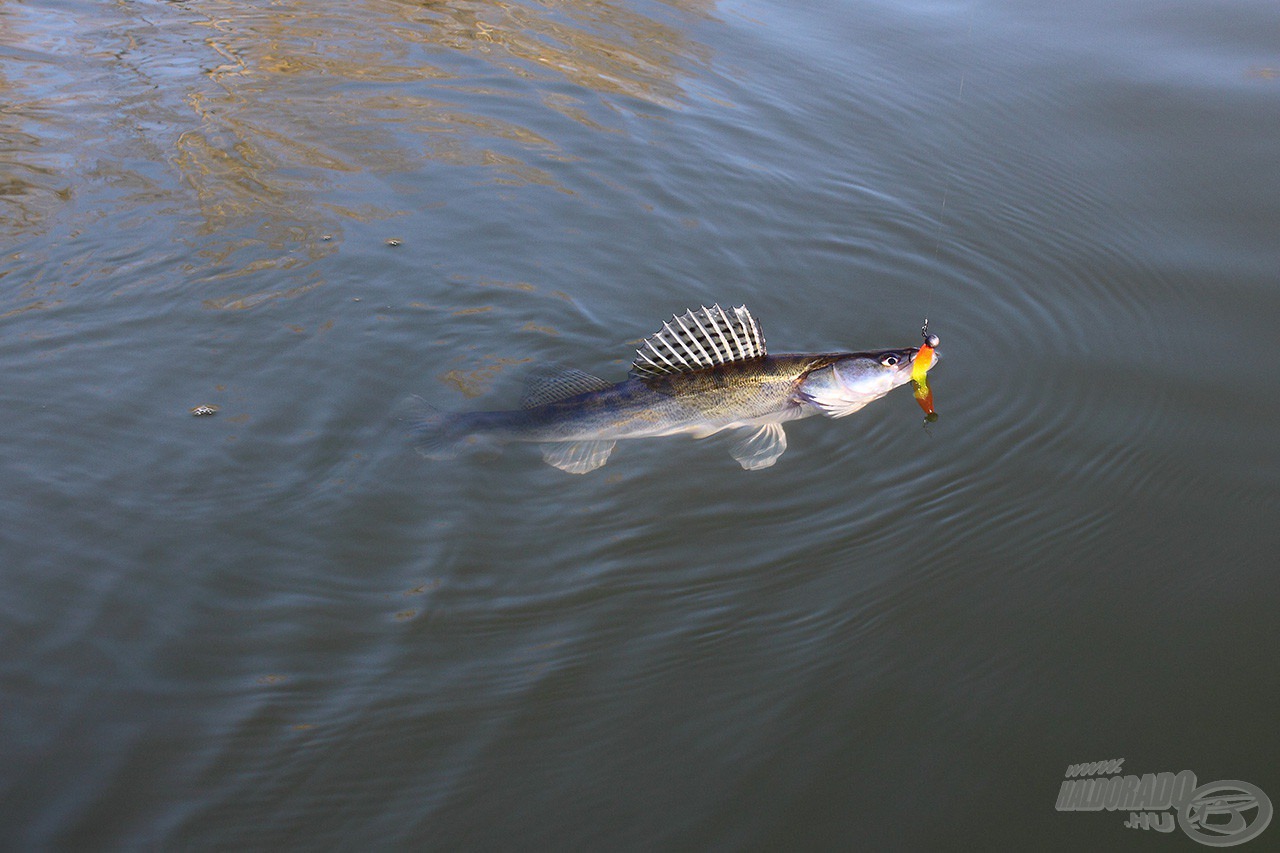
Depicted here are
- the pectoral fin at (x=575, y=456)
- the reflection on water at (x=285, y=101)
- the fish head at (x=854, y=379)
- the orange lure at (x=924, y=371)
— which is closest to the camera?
the orange lure at (x=924, y=371)

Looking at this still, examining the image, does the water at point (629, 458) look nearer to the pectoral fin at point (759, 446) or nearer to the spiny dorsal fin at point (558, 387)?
the pectoral fin at point (759, 446)

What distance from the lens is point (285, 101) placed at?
813cm

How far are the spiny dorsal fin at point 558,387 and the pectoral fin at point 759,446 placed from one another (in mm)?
715

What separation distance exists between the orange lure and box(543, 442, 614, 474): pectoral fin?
1543 mm

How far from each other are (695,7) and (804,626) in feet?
25.2

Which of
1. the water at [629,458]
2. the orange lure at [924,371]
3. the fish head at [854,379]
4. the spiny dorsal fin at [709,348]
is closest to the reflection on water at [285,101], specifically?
the water at [629,458]

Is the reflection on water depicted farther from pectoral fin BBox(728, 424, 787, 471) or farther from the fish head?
the fish head

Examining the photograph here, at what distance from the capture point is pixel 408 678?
3.70 metres

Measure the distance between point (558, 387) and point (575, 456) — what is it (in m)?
0.38

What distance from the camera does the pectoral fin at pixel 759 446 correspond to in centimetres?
484

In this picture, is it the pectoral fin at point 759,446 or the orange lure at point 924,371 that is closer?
the orange lure at point 924,371

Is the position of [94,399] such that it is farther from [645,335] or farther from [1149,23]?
[1149,23]
